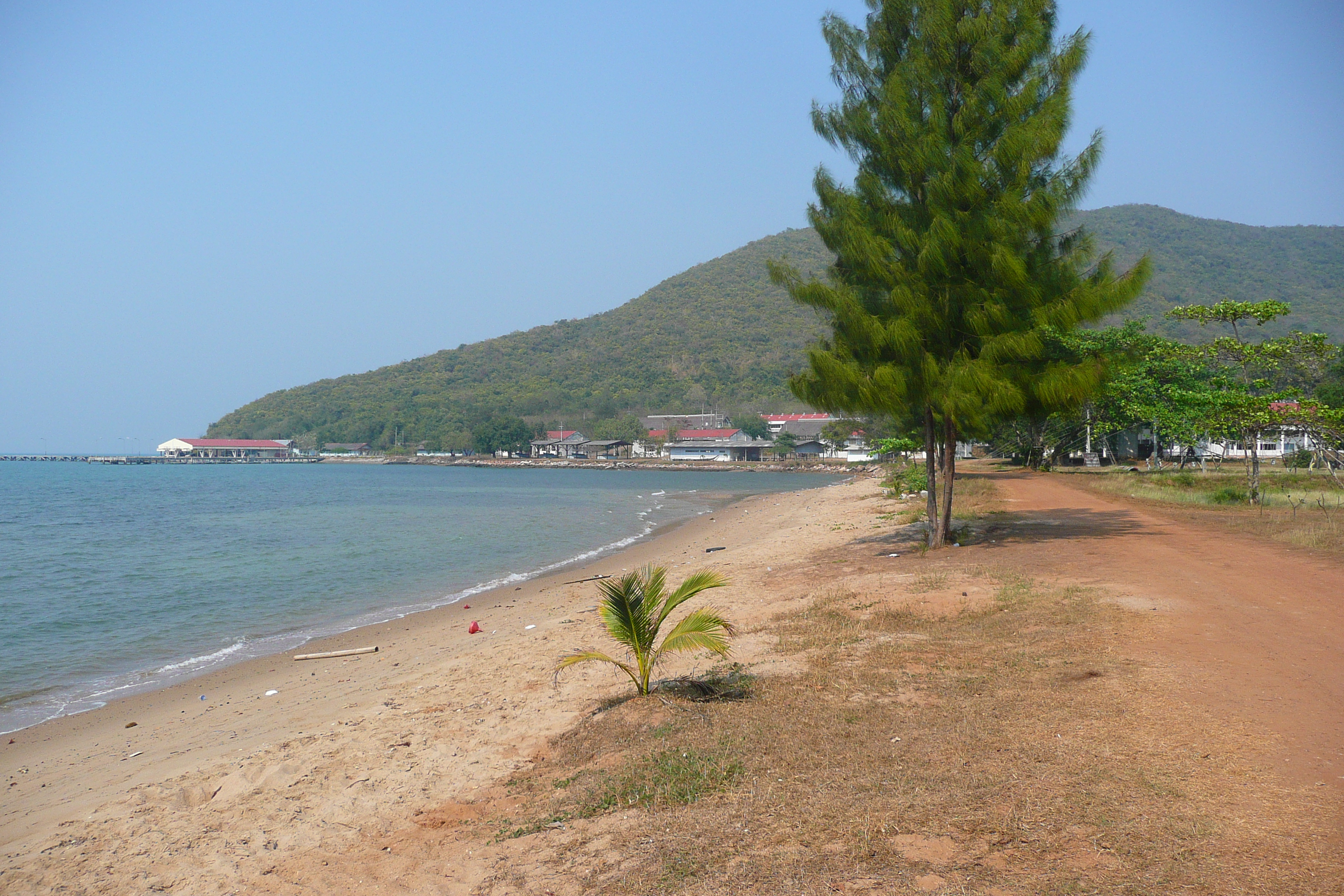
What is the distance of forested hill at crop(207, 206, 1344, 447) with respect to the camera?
484 ft

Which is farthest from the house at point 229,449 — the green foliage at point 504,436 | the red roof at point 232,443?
the green foliage at point 504,436

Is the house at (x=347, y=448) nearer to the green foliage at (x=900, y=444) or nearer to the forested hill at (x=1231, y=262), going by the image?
the forested hill at (x=1231, y=262)

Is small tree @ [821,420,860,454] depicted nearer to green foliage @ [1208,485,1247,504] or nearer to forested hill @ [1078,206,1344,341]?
forested hill @ [1078,206,1344,341]

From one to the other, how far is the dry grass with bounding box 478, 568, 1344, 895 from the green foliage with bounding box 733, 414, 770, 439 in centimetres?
12160

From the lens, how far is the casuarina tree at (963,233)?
13320mm

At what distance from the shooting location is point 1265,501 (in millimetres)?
21781

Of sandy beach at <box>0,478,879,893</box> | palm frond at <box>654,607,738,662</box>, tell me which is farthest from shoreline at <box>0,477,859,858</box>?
palm frond at <box>654,607,738,662</box>

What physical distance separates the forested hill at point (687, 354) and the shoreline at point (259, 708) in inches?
4912

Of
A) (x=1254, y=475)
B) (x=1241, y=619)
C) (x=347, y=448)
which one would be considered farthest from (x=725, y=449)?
(x=1241, y=619)

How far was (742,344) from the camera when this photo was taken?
545ft

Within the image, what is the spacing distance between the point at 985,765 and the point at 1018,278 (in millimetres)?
9642

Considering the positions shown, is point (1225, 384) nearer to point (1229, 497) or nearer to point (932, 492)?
point (1229, 497)

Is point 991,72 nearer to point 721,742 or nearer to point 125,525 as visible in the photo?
point 721,742

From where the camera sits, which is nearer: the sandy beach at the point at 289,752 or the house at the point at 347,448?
the sandy beach at the point at 289,752
